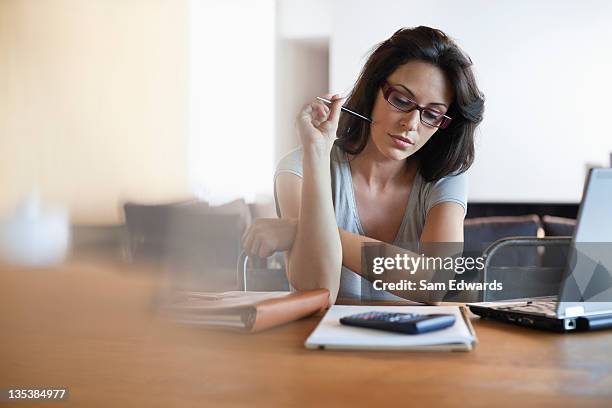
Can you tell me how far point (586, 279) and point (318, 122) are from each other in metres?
0.51

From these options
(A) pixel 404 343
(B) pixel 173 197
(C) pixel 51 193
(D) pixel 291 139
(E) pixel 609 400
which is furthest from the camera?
(D) pixel 291 139

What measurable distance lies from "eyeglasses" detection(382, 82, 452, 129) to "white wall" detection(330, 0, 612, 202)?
0.77 metres

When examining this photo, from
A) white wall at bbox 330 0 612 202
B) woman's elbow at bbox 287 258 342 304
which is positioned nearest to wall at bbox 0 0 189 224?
white wall at bbox 330 0 612 202

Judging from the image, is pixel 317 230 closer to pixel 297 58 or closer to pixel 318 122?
pixel 318 122

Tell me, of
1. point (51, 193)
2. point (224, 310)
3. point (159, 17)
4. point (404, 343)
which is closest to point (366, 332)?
point (404, 343)

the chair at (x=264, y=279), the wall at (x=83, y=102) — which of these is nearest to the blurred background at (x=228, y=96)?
the wall at (x=83, y=102)

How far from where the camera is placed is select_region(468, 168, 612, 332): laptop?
28.3 inches

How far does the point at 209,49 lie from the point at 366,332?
1806 mm

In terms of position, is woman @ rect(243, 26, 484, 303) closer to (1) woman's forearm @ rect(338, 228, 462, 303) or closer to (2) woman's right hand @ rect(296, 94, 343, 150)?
(1) woman's forearm @ rect(338, 228, 462, 303)

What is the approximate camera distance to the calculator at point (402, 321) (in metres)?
0.67

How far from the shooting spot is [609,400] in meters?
0.49

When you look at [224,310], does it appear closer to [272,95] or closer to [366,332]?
[366,332]

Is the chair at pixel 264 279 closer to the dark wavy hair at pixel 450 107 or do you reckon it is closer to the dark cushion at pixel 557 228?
the dark wavy hair at pixel 450 107

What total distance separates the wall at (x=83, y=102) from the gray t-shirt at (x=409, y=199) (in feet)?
2.20
